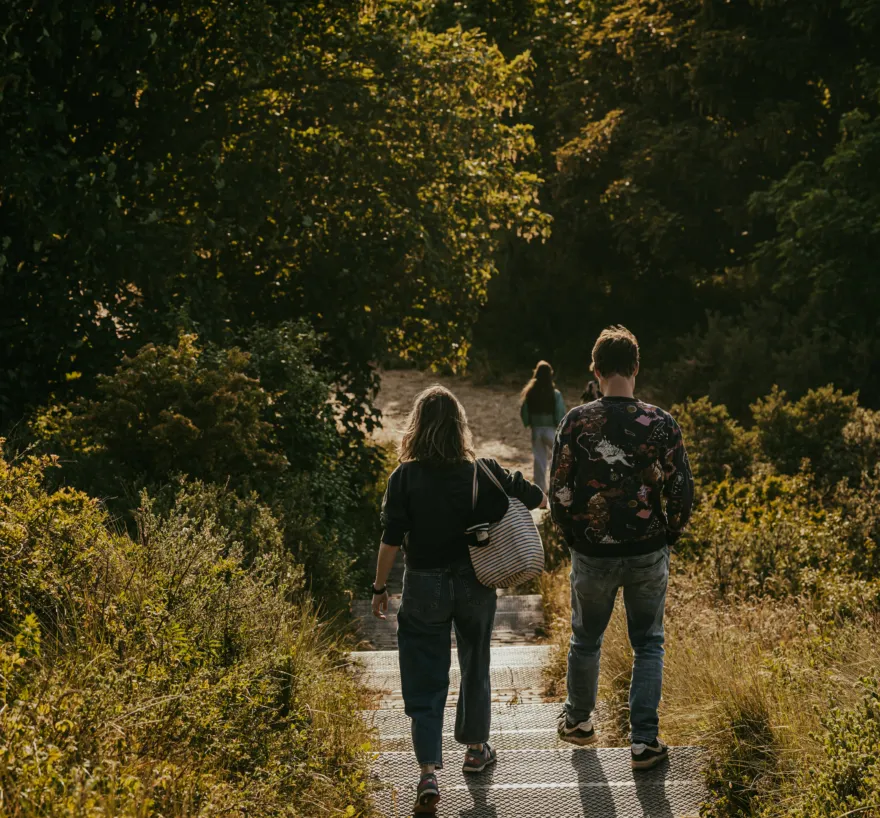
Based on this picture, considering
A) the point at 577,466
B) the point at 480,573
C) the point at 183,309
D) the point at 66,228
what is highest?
the point at 66,228

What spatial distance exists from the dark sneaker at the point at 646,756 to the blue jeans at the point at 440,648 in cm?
64

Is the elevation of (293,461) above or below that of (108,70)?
below

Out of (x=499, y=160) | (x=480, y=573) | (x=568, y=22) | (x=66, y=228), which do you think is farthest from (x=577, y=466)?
(x=568, y=22)

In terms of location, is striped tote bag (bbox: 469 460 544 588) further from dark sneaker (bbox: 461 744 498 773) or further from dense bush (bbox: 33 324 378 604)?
dense bush (bbox: 33 324 378 604)

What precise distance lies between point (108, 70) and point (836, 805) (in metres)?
8.90

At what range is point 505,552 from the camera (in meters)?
4.60

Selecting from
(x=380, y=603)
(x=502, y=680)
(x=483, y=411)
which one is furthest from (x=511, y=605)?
(x=483, y=411)

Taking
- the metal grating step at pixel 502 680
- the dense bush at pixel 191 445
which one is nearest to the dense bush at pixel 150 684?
the metal grating step at pixel 502 680

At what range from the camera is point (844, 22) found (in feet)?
60.3

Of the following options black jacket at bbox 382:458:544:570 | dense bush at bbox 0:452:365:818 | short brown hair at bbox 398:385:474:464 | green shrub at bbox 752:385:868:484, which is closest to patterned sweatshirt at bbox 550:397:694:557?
black jacket at bbox 382:458:544:570

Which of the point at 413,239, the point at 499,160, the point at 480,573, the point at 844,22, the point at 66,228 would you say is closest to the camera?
the point at 480,573

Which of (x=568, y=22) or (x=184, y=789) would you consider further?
(x=568, y=22)

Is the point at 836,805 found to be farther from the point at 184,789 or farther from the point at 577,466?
the point at 184,789

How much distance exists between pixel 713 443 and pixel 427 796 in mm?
7542
